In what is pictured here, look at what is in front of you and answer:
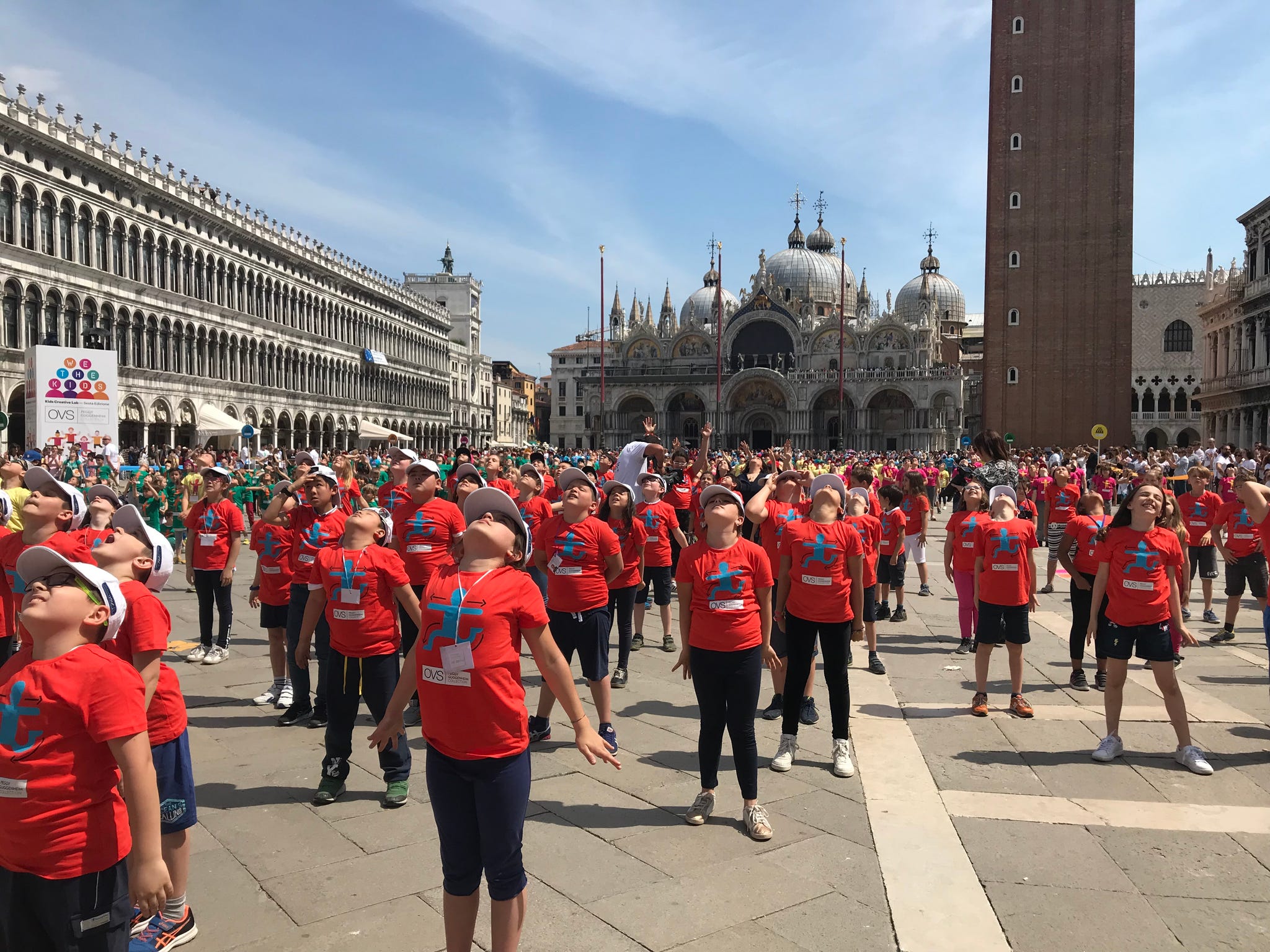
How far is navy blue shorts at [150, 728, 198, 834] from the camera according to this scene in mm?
3484

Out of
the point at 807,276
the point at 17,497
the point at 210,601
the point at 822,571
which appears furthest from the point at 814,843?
the point at 807,276

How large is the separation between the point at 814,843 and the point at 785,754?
1.06 m

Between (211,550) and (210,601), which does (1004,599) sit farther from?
(210,601)

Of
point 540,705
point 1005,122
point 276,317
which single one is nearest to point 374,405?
point 276,317

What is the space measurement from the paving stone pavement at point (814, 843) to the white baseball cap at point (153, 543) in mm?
1444

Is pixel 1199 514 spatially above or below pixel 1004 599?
above

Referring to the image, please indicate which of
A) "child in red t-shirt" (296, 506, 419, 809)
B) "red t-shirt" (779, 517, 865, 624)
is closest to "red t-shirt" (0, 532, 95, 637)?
"child in red t-shirt" (296, 506, 419, 809)

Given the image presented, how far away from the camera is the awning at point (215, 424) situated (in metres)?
32.6

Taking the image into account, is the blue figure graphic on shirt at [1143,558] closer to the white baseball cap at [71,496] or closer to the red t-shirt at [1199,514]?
the red t-shirt at [1199,514]

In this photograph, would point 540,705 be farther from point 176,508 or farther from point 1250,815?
point 176,508

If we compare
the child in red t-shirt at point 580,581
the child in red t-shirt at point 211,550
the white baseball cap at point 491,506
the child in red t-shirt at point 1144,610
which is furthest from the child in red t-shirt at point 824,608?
the child in red t-shirt at point 211,550

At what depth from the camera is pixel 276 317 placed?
161 ft

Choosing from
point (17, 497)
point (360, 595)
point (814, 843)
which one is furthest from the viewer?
point (17, 497)

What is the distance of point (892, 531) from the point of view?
9406 millimetres
